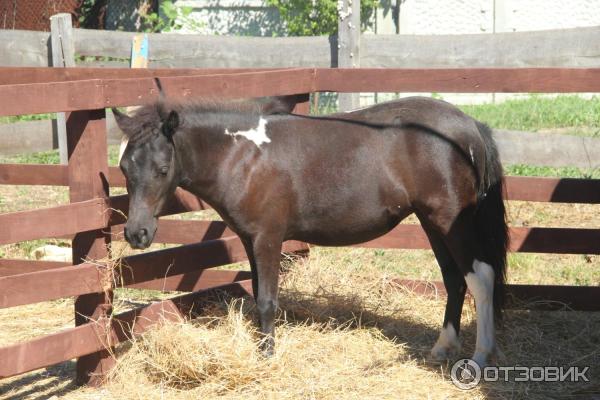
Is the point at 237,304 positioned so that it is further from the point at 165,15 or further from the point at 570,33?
the point at 165,15

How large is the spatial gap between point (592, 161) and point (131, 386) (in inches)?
185

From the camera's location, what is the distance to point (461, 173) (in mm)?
4684

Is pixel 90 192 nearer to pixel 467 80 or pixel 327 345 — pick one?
pixel 327 345

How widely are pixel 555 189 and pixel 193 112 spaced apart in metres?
2.43

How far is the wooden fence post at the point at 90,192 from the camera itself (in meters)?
4.45

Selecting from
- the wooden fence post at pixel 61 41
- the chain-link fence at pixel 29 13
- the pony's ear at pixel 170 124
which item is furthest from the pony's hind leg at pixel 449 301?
the chain-link fence at pixel 29 13

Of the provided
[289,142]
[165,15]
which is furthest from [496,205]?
[165,15]

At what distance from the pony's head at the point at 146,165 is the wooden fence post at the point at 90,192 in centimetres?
19

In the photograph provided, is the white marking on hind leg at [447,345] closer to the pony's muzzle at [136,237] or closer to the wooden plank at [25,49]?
the pony's muzzle at [136,237]

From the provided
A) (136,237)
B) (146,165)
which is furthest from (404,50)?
(136,237)

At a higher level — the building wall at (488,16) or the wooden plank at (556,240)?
the building wall at (488,16)

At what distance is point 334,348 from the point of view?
194 inches

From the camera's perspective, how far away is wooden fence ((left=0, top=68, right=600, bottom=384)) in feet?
13.8

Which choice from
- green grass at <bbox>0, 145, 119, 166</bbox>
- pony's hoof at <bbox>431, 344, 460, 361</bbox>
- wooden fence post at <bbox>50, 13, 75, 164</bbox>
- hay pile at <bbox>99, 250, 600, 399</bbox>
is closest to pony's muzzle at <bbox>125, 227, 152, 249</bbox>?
hay pile at <bbox>99, 250, 600, 399</bbox>
